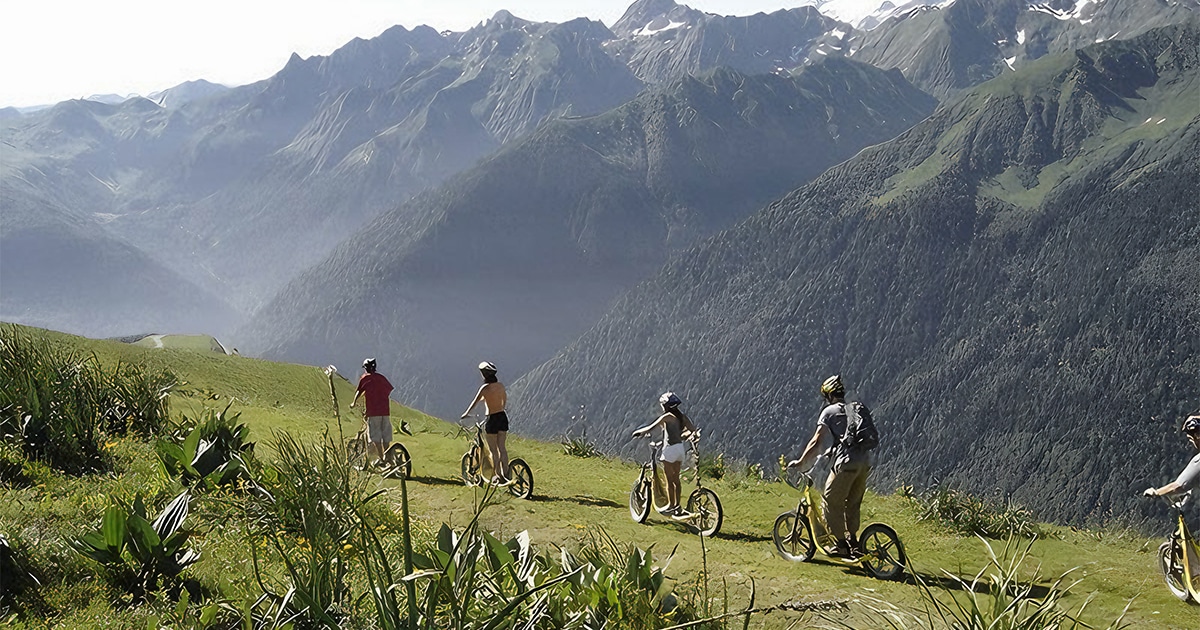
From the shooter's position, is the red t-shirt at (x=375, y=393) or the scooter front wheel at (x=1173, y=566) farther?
the red t-shirt at (x=375, y=393)

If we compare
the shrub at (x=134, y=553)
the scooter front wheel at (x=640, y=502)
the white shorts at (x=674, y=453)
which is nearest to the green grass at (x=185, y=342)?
the scooter front wheel at (x=640, y=502)

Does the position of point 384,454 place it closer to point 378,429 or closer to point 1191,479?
point 378,429

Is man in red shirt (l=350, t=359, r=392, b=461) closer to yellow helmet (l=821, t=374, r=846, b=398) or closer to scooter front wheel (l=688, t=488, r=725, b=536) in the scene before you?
scooter front wheel (l=688, t=488, r=725, b=536)

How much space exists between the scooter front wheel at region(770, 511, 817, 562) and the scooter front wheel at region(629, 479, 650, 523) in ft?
7.22

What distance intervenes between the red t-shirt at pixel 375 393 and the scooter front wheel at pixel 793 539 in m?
7.38

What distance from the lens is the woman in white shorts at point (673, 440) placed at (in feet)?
38.2

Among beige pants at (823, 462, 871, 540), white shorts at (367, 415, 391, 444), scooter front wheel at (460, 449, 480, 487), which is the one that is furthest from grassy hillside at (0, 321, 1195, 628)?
white shorts at (367, 415, 391, 444)

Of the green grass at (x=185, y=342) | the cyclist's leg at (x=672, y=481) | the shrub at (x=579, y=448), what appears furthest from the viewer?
the green grass at (x=185, y=342)

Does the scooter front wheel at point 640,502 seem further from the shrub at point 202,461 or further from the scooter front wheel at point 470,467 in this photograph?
the shrub at point 202,461

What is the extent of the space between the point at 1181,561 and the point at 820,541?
4.03 m

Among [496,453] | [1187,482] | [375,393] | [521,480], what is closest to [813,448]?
[1187,482]

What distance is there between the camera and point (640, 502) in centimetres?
1248

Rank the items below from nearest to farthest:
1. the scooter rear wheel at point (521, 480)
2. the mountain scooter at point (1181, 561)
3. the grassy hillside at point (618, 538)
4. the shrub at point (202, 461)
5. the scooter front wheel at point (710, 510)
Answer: the grassy hillside at point (618, 538), the mountain scooter at point (1181, 561), the shrub at point (202, 461), the scooter front wheel at point (710, 510), the scooter rear wheel at point (521, 480)

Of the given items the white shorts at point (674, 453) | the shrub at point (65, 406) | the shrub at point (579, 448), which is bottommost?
the shrub at point (579, 448)
